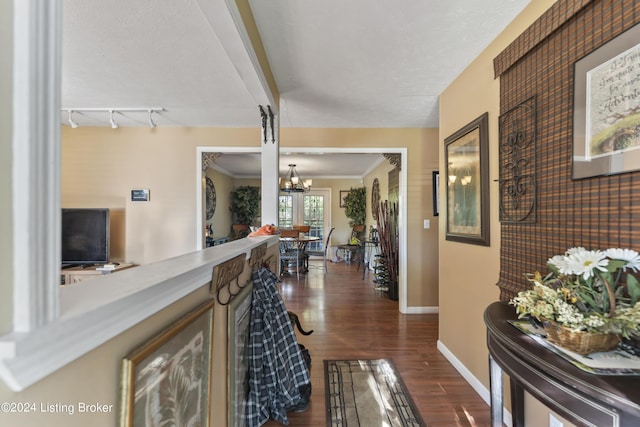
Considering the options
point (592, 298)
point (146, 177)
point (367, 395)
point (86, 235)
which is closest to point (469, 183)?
point (592, 298)

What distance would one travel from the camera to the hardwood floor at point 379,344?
1.86 metres

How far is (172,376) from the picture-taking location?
819 millimetres

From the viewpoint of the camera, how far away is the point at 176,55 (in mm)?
2006

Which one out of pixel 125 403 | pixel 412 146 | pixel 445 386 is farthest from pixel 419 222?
pixel 125 403

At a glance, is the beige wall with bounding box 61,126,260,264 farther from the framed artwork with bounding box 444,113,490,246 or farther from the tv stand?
the framed artwork with bounding box 444,113,490,246

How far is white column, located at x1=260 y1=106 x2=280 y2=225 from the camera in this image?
248 cm

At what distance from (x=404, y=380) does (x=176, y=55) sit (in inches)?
111

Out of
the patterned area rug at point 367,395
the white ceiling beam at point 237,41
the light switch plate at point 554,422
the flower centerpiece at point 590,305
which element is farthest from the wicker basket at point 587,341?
the white ceiling beam at point 237,41

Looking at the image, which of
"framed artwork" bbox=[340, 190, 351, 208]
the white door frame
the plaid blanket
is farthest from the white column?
"framed artwork" bbox=[340, 190, 351, 208]

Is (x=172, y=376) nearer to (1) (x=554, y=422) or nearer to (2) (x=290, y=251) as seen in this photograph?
(1) (x=554, y=422)

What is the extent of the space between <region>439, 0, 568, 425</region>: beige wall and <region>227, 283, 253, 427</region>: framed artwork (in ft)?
4.96

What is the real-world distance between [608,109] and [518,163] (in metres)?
0.54

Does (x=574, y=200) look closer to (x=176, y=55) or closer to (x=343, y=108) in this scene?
(x=343, y=108)

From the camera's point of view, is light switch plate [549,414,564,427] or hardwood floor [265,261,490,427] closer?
light switch plate [549,414,564,427]
